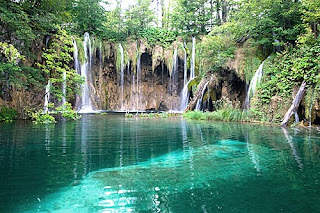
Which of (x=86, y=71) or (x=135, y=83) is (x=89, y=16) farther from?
(x=135, y=83)

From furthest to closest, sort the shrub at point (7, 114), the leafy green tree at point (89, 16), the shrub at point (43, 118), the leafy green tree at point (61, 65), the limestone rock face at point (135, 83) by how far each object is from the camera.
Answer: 1. the limestone rock face at point (135, 83)
2. the leafy green tree at point (89, 16)
3. the leafy green tree at point (61, 65)
4. the shrub at point (7, 114)
5. the shrub at point (43, 118)

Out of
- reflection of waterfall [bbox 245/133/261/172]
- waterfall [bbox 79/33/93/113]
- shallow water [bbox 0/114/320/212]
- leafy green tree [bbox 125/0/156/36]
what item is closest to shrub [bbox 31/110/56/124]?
shallow water [bbox 0/114/320/212]

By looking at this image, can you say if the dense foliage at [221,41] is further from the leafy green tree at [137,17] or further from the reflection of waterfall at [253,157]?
the reflection of waterfall at [253,157]

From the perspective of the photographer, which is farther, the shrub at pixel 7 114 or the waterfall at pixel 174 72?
the waterfall at pixel 174 72

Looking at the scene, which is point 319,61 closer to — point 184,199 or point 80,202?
point 184,199

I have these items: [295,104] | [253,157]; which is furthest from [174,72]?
[253,157]

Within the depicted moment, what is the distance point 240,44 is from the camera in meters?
18.2

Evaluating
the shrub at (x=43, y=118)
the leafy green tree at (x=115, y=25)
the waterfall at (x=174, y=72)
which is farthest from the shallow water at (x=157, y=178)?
the leafy green tree at (x=115, y=25)

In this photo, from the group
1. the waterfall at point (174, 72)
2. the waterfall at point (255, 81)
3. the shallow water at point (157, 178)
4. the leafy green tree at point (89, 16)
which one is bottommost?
the shallow water at point (157, 178)

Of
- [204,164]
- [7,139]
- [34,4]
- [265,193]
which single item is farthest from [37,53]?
[265,193]

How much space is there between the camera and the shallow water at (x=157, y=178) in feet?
8.74

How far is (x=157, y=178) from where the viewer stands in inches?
144

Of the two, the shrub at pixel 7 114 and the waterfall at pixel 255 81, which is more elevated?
the waterfall at pixel 255 81

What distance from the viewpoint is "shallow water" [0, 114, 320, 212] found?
2.66 metres
